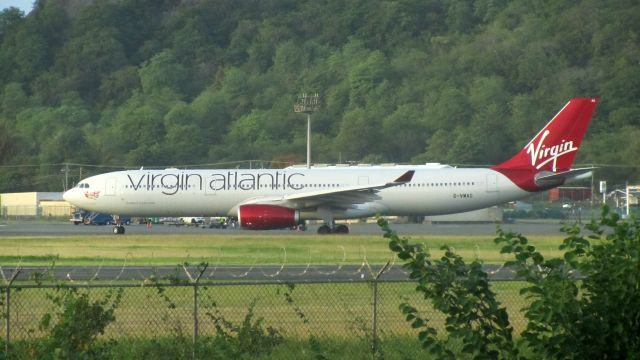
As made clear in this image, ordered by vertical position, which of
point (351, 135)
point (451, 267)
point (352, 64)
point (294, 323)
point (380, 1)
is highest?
point (380, 1)

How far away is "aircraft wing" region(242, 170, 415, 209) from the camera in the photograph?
49.6 meters

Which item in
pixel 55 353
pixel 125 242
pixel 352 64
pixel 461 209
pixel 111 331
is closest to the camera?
pixel 55 353

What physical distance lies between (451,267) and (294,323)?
8097 millimetres

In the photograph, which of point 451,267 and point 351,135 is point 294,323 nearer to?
point 451,267

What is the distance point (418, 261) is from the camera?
1155cm

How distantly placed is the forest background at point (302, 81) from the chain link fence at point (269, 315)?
69379 mm

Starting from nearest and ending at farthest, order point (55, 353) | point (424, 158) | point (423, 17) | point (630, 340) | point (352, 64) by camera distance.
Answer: point (630, 340)
point (55, 353)
point (424, 158)
point (352, 64)
point (423, 17)

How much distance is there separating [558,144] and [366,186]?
8.12 meters

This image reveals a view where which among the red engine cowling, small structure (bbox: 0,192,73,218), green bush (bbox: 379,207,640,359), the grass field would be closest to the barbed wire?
the grass field

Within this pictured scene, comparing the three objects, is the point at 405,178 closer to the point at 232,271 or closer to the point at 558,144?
the point at 558,144

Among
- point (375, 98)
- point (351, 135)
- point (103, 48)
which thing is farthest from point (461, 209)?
point (103, 48)

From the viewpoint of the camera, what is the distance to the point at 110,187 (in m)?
52.9

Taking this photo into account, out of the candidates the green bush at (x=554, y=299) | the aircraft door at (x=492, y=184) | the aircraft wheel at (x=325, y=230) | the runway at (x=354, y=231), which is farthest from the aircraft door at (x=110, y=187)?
the green bush at (x=554, y=299)

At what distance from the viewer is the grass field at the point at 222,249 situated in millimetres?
34938
